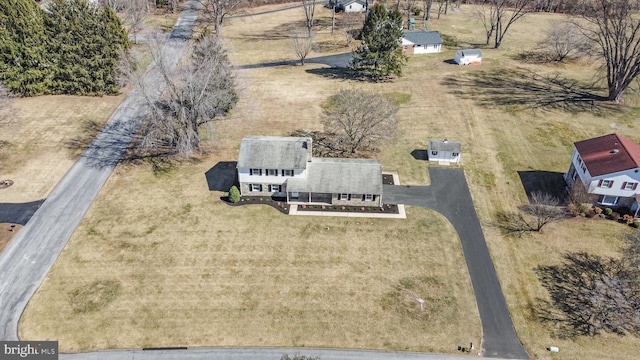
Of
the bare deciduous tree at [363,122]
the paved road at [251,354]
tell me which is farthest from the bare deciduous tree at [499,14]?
the paved road at [251,354]

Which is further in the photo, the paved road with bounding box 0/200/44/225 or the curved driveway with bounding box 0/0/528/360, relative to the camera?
the paved road with bounding box 0/200/44/225

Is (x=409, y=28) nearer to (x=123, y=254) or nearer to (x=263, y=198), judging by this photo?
(x=263, y=198)

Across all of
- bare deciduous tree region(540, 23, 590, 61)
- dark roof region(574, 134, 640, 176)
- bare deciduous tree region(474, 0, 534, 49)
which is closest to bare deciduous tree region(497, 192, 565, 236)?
dark roof region(574, 134, 640, 176)

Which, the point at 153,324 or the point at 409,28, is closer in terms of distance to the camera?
the point at 153,324

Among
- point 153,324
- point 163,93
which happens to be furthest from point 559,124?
point 153,324

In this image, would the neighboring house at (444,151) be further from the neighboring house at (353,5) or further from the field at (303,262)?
the neighboring house at (353,5)

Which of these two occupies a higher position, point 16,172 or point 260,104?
point 260,104

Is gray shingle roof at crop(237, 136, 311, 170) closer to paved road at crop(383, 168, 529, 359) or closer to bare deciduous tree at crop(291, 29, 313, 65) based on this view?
paved road at crop(383, 168, 529, 359)
